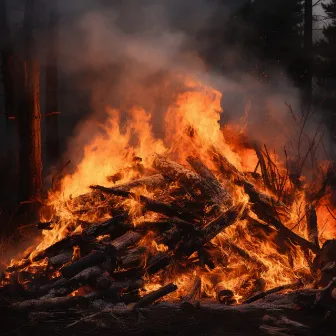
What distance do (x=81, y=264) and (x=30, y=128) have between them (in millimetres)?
4505

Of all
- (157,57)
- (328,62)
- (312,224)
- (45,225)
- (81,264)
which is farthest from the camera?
(328,62)

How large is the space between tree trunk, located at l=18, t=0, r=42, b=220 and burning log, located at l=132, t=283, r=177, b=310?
444 centimetres

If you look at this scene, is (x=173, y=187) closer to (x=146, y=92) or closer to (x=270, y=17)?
(x=146, y=92)

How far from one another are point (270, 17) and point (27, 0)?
42.7 ft

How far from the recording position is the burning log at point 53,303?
5453 mm

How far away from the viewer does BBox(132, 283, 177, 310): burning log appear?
5529 millimetres

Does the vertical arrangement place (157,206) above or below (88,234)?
above

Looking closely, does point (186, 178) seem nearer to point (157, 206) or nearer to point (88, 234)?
point (157, 206)

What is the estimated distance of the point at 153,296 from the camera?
221 inches

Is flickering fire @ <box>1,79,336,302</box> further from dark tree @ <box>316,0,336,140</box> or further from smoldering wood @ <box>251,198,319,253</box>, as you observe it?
dark tree @ <box>316,0,336,140</box>

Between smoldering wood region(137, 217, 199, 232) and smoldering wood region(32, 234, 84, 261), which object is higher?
smoldering wood region(137, 217, 199, 232)

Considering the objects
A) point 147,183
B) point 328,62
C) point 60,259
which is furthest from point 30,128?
point 328,62

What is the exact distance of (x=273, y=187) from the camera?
8.42 metres

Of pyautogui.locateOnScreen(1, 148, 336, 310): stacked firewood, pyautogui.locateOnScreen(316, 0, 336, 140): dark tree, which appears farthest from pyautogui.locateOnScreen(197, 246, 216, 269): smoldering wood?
pyautogui.locateOnScreen(316, 0, 336, 140): dark tree
